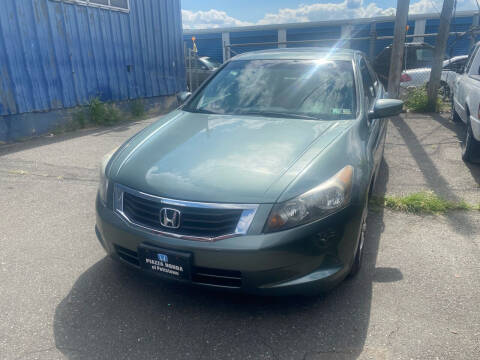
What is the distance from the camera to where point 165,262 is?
2.29 metres

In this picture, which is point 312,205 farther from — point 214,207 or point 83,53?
point 83,53

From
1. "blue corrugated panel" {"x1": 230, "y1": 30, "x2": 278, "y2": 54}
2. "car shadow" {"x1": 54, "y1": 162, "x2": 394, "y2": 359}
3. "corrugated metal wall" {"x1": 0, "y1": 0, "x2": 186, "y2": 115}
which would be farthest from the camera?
"blue corrugated panel" {"x1": 230, "y1": 30, "x2": 278, "y2": 54}

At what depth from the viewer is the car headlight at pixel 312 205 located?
2.19 metres

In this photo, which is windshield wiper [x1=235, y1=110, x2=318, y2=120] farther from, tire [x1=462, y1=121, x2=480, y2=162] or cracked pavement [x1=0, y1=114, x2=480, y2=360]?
tire [x1=462, y1=121, x2=480, y2=162]

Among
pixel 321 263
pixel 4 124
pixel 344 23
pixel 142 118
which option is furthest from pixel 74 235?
pixel 344 23

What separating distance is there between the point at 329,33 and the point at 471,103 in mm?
20472

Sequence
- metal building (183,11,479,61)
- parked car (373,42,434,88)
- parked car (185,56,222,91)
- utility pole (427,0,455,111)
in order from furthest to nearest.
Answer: metal building (183,11,479,61), parked car (185,56,222,91), parked car (373,42,434,88), utility pole (427,0,455,111)

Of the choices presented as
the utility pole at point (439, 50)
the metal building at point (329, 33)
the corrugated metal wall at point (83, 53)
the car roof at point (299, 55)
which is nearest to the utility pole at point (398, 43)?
the utility pole at point (439, 50)

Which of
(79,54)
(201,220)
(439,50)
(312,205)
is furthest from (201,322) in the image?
(439,50)

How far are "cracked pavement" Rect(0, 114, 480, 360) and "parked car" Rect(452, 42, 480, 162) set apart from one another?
69.0 inches

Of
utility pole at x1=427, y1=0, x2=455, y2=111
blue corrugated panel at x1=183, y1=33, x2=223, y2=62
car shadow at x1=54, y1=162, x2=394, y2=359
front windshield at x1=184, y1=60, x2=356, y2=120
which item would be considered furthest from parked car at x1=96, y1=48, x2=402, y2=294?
blue corrugated panel at x1=183, y1=33, x2=223, y2=62

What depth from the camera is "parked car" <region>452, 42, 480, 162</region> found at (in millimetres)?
5118

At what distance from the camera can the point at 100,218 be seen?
2.58 meters

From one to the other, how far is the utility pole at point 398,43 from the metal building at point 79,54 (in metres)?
5.90
